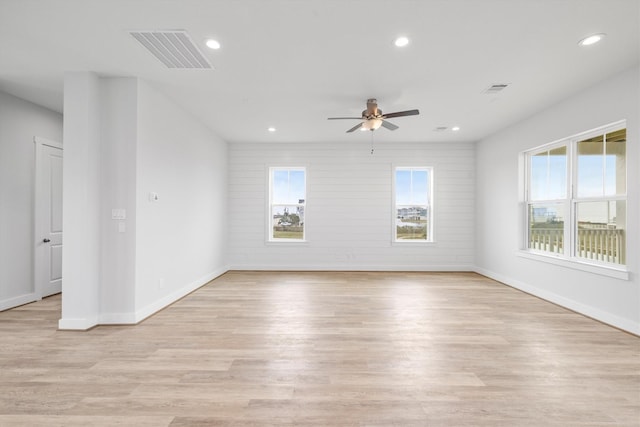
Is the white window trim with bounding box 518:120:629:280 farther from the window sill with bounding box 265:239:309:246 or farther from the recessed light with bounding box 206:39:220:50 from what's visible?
the recessed light with bounding box 206:39:220:50

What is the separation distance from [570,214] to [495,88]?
84.0 inches

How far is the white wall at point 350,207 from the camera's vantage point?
6.86m

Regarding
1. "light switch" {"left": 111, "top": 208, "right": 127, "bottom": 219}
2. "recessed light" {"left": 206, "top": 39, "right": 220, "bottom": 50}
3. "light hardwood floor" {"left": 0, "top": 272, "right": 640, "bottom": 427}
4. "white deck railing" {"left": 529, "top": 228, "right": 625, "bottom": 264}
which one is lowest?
"light hardwood floor" {"left": 0, "top": 272, "right": 640, "bottom": 427}

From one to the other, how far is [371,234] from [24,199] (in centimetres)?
597

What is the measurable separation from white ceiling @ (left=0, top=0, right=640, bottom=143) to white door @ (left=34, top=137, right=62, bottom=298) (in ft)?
2.46

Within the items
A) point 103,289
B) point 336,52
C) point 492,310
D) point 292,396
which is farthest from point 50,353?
point 492,310

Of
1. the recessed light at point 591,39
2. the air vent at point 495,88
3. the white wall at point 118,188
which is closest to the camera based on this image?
the recessed light at point 591,39

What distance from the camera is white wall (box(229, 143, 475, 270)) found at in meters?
6.86

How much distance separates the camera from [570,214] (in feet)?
14.3

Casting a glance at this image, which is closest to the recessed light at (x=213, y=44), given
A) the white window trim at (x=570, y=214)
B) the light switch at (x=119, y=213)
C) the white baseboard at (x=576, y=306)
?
the light switch at (x=119, y=213)

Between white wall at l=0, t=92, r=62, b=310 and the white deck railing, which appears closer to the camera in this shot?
the white deck railing

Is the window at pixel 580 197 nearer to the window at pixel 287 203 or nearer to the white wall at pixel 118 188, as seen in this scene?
the window at pixel 287 203

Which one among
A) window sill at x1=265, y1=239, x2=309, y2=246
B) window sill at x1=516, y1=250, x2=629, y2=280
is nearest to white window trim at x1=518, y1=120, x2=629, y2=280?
window sill at x1=516, y1=250, x2=629, y2=280

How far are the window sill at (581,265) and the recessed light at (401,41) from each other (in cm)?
346
